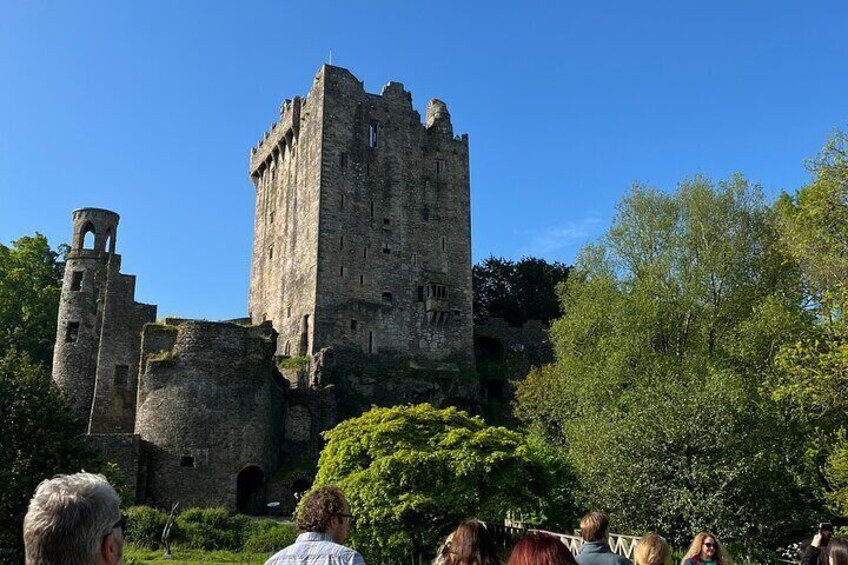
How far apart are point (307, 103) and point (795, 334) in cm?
3446

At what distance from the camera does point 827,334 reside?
23.3m

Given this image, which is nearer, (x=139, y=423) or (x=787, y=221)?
(x=787, y=221)

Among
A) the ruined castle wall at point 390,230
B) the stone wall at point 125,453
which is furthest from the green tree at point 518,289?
the stone wall at point 125,453

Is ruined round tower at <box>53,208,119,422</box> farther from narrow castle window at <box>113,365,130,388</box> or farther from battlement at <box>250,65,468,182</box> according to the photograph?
battlement at <box>250,65,468,182</box>

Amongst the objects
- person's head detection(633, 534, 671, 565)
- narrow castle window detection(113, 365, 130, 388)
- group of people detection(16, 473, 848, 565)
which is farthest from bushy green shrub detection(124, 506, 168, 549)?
person's head detection(633, 534, 671, 565)

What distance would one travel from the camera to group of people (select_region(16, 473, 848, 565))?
11.2ft

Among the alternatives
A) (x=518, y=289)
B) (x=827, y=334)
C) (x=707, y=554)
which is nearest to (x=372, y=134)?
(x=518, y=289)

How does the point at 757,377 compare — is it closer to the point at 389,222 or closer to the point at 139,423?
the point at 139,423

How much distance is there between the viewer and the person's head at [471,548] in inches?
216

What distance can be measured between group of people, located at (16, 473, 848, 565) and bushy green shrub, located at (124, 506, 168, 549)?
79.1 feet

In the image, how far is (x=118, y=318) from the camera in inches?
1617

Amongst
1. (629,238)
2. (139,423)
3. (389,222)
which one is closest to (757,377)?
(629,238)

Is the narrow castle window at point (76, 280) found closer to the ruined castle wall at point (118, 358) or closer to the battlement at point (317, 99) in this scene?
the ruined castle wall at point (118, 358)

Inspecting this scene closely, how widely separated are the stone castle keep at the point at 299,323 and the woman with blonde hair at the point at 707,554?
93.8 ft
